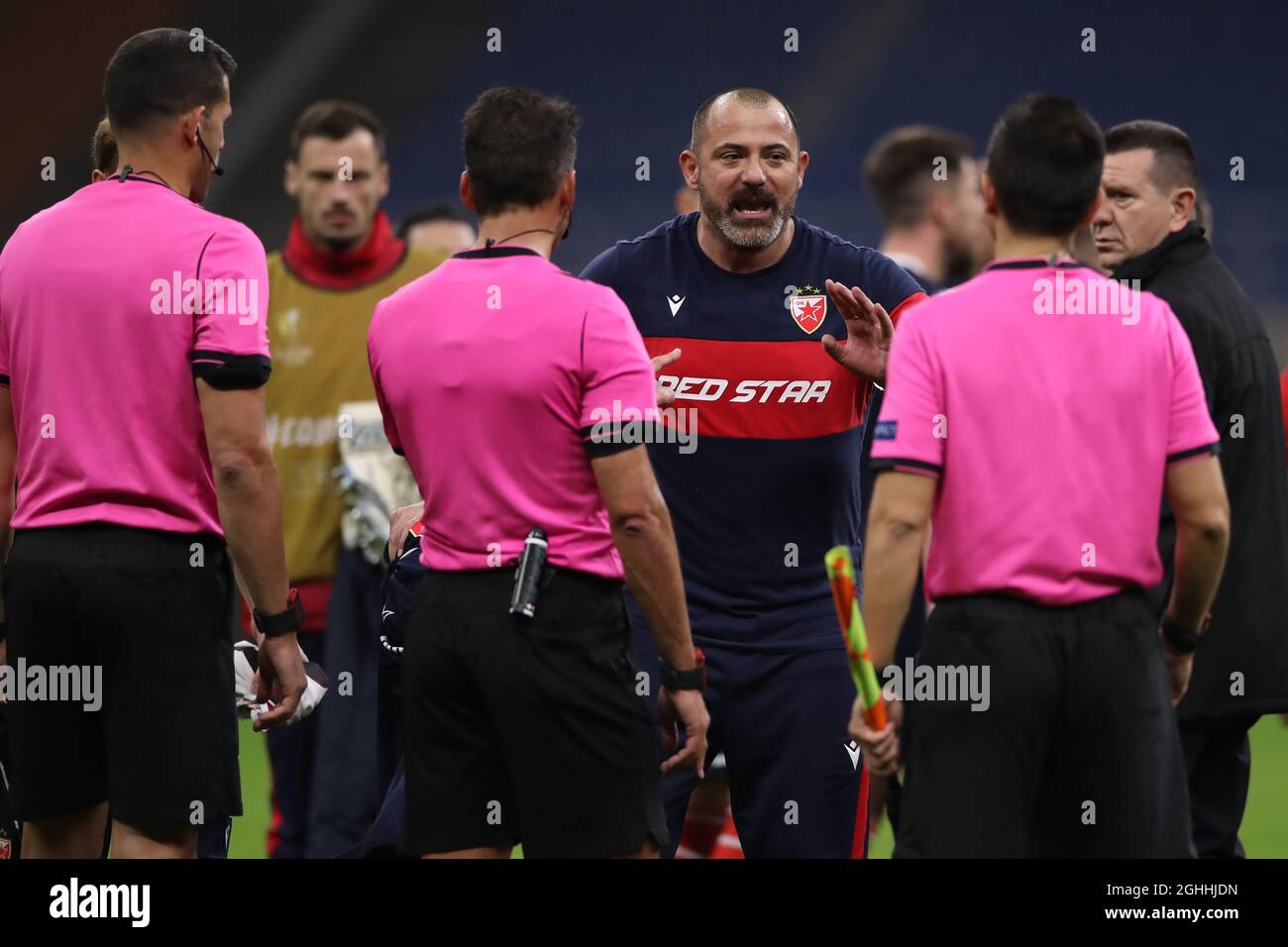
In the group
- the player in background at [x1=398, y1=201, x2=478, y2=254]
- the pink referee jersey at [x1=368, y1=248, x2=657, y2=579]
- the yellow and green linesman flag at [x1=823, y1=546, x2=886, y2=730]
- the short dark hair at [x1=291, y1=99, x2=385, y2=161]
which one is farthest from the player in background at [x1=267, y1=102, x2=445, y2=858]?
the yellow and green linesman flag at [x1=823, y1=546, x2=886, y2=730]

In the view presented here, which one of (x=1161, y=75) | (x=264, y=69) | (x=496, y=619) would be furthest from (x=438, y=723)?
(x=1161, y=75)

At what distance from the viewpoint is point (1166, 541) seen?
4.33m

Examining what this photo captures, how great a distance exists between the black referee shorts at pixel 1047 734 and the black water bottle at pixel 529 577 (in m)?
0.73

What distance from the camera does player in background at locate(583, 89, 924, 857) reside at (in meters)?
4.24

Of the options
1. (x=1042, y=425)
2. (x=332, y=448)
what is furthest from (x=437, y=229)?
(x=1042, y=425)

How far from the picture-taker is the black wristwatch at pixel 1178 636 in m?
3.51

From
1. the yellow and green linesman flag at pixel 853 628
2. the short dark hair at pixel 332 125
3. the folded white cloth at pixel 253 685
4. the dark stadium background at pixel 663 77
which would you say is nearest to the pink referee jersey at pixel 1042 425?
the yellow and green linesman flag at pixel 853 628

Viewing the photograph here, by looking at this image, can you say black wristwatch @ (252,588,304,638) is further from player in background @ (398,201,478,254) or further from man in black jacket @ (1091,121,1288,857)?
player in background @ (398,201,478,254)

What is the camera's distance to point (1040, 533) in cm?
315

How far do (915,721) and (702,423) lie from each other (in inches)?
50.2

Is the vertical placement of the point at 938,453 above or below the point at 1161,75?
below

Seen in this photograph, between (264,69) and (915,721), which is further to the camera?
(264,69)

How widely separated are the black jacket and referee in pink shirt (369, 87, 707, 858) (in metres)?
1.58
